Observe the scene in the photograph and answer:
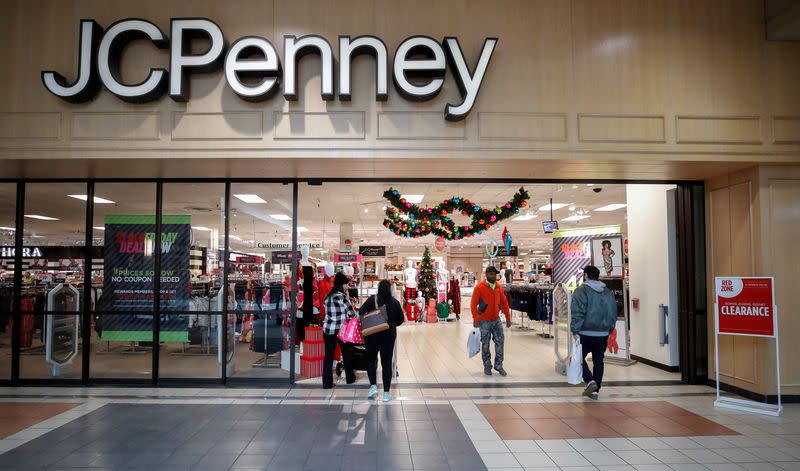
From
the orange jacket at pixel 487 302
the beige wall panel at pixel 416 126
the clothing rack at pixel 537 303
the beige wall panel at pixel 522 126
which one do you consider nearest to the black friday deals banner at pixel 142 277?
the beige wall panel at pixel 416 126

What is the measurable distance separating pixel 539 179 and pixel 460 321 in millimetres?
8913

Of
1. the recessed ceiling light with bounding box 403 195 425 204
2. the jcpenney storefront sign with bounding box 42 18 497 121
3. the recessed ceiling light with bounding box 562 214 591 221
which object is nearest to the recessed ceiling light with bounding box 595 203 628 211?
the recessed ceiling light with bounding box 562 214 591 221

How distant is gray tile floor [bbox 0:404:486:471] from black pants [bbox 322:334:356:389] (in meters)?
0.81

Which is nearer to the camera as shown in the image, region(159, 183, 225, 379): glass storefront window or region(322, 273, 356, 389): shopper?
region(322, 273, 356, 389): shopper

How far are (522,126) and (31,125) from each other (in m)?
5.46

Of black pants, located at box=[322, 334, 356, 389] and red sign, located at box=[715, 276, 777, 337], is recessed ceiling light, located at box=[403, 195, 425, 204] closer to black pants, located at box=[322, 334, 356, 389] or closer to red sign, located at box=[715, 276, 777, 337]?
black pants, located at box=[322, 334, 356, 389]

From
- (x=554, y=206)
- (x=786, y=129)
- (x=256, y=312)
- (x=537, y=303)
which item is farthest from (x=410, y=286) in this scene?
(x=786, y=129)

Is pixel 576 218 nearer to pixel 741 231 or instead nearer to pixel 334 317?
pixel 741 231

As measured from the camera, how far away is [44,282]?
6.94 m

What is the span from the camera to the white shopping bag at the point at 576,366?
6.05m

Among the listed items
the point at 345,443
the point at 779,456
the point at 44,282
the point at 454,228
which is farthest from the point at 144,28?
the point at 779,456

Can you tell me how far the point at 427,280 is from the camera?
15.1 meters

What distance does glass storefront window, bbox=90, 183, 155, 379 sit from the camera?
261 inches

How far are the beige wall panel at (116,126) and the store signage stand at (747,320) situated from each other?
6.56 m
